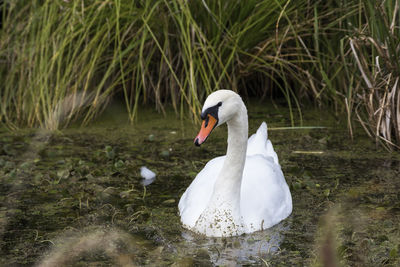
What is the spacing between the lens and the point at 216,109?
337cm

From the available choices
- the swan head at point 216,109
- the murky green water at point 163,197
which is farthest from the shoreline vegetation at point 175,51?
the swan head at point 216,109

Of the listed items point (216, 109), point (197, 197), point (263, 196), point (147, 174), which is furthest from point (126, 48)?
point (216, 109)

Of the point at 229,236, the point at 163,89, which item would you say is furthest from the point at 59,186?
the point at 163,89

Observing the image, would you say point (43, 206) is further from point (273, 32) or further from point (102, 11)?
point (273, 32)

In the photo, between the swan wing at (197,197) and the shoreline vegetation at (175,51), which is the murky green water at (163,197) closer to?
the swan wing at (197,197)

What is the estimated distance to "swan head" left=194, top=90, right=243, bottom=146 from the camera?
333 cm

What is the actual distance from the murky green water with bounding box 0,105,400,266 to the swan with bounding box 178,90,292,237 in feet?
0.23

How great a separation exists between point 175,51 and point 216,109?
9.97 ft

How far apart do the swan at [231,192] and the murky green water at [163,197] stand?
69 millimetres

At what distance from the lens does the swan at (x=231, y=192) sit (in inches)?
134

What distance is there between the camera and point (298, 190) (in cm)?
435

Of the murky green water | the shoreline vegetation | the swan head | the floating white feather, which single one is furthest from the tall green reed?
the swan head

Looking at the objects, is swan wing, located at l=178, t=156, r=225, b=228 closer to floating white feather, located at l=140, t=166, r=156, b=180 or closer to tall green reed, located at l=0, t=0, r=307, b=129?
floating white feather, located at l=140, t=166, r=156, b=180

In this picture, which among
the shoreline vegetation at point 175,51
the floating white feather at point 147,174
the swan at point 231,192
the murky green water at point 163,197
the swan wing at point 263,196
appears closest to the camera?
the murky green water at point 163,197
